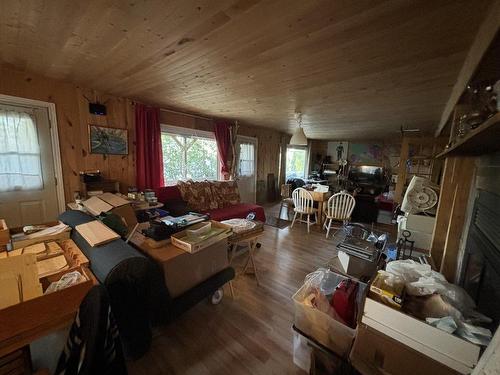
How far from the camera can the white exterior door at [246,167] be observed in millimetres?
5203

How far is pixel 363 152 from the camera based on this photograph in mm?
7355

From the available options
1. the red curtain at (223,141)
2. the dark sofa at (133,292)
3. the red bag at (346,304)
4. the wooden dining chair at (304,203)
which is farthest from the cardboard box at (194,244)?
the red curtain at (223,141)

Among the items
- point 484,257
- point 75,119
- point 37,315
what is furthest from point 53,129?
point 484,257

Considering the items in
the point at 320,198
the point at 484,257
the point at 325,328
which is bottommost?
the point at 325,328

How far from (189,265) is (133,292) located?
408 millimetres

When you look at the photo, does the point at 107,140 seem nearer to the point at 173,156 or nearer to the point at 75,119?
the point at 75,119

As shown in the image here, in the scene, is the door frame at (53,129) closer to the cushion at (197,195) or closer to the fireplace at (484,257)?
the cushion at (197,195)

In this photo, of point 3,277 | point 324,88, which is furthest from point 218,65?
point 3,277

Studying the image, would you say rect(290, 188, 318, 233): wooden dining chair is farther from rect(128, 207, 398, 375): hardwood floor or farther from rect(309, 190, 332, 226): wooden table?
rect(128, 207, 398, 375): hardwood floor

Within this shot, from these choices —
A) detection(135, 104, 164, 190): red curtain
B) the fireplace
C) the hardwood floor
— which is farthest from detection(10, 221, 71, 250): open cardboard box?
the fireplace

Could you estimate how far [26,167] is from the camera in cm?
238

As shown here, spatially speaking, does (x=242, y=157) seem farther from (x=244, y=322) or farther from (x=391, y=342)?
(x=391, y=342)

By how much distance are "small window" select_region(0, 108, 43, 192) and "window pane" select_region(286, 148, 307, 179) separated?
6.05 m

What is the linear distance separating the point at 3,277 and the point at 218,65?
1.93 meters
